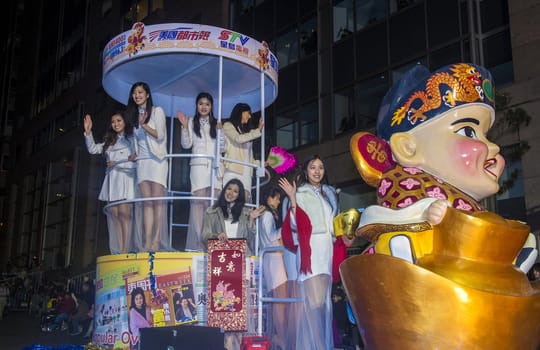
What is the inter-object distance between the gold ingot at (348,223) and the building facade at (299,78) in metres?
4.25

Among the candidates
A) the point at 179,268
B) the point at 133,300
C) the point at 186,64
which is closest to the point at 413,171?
the point at 179,268

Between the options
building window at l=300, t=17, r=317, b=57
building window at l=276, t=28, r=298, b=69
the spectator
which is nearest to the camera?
the spectator

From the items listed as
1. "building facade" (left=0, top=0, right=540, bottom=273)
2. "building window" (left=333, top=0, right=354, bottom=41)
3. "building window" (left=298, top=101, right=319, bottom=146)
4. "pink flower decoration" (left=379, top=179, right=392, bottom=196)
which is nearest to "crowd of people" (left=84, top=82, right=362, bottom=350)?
"pink flower decoration" (left=379, top=179, right=392, bottom=196)

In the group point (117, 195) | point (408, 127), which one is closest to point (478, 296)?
point (408, 127)

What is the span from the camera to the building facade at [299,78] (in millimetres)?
11148

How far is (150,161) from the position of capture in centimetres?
656

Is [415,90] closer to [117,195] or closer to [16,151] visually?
[117,195]

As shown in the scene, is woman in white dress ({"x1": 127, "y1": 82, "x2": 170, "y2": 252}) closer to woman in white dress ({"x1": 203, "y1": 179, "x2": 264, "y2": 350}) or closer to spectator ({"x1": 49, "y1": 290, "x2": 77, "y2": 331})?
woman in white dress ({"x1": 203, "y1": 179, "x2": 264, "y2": 350})

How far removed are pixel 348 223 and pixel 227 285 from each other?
168cm

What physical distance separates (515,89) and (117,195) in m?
8.16

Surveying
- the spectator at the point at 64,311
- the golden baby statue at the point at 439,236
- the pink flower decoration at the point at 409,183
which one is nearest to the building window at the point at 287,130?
the spectator at the point at 64,311

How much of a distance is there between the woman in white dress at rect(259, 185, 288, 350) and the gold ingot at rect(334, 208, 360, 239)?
154 cm

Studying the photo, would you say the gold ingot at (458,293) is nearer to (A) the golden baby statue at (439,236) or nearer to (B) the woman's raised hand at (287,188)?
(A) the golden baby statue at (439,236)

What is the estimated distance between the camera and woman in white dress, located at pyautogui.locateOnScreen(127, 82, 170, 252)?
648 cm
